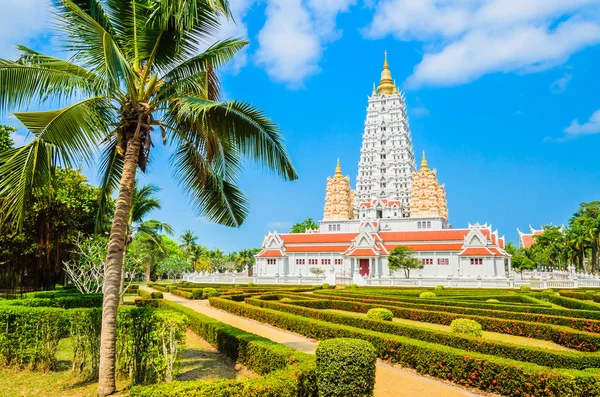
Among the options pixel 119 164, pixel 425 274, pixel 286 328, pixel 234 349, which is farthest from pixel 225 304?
pixel 425 274

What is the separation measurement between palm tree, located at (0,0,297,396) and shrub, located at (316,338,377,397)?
365cm

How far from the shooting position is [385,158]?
86438 mm

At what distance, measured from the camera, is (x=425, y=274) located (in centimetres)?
5672

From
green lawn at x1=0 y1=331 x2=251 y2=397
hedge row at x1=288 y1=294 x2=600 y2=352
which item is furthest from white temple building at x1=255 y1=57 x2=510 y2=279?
green lawn at x1=0 y1=331 x2=251 y2=397

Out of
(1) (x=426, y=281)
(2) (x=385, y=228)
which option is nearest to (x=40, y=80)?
(1) (x=426, y=281)

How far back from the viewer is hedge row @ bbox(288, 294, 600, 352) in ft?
42.9

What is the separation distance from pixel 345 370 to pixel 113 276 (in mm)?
4751

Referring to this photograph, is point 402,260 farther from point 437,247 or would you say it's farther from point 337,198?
point 337,198

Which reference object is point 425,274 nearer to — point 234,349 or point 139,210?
point 139,210

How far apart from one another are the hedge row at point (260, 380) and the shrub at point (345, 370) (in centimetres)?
27

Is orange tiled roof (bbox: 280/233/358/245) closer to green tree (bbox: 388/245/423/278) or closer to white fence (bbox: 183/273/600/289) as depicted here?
green tree (bbox: 388/245/423/278)

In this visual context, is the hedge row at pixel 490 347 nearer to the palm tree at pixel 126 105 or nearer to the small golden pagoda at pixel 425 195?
the palm tree at pixel 126 105

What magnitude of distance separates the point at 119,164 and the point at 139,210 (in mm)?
19590

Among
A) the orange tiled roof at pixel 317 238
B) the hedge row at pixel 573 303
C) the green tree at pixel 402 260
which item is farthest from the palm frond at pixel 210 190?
the orange tiled roof at pixel 317 238
